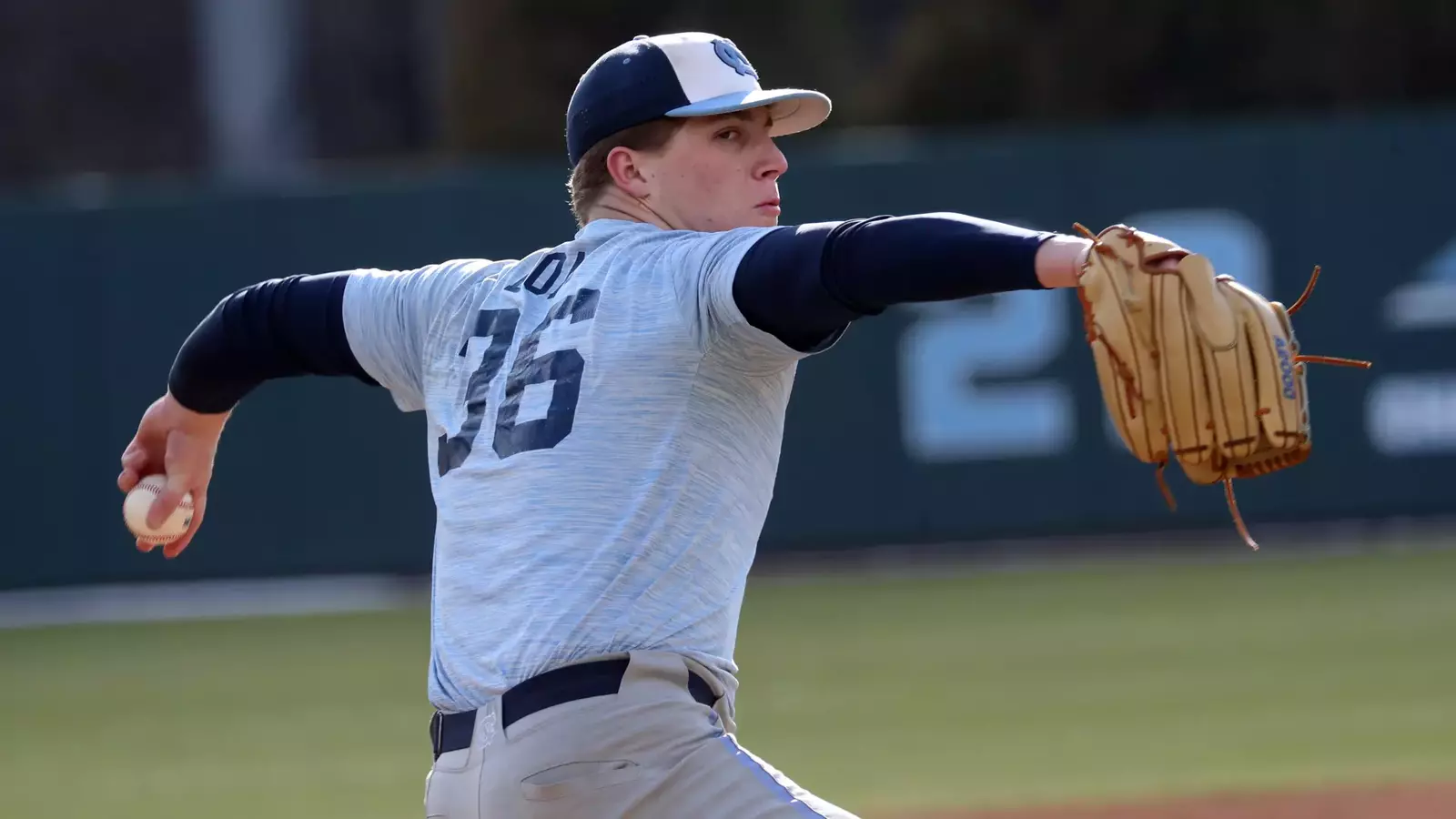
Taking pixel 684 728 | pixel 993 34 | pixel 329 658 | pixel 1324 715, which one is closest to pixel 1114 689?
pixel 1324 715

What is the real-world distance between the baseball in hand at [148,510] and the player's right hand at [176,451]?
15 mm

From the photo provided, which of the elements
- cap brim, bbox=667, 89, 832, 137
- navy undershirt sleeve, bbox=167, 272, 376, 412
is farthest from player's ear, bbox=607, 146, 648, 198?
A: navy undershirt sleeve, bbox=167, 272, 376, 412

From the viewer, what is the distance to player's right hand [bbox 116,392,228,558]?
3.64 meters

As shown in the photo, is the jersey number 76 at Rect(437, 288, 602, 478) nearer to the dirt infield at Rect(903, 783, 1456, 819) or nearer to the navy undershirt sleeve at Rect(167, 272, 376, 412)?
the navy undershirt sleeve at Rect(167, 272, 376, 412)

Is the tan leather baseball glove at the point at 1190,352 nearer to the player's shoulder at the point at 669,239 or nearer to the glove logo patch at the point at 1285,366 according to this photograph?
the glove logo patch at the point at 1285,366

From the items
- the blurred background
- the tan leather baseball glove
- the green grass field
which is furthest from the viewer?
the blurred background

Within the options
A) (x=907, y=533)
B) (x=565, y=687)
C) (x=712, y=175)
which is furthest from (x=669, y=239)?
(x=907, y=533)

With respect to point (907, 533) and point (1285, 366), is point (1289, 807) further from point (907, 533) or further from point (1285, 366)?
point (907, 533)

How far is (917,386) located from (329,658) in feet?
12.4

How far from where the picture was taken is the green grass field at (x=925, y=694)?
6.92 meters

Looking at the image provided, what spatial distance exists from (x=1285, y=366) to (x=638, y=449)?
0.86 metres

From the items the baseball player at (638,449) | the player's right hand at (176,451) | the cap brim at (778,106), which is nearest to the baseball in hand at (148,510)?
the player's right hand at (176,451)

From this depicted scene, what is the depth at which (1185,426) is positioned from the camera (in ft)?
8.36

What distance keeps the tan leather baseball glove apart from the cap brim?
2.22 ft
